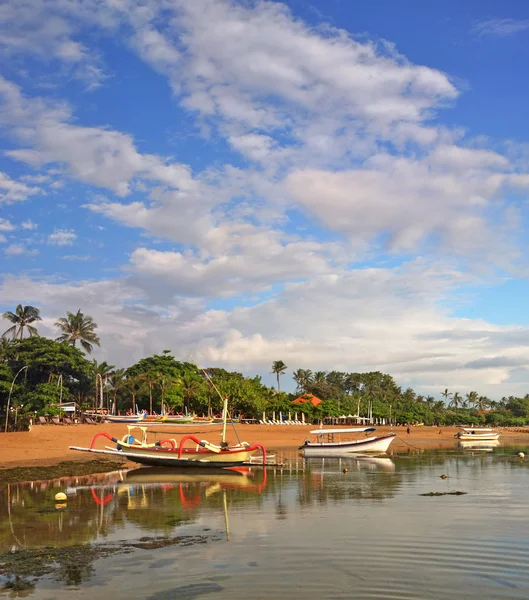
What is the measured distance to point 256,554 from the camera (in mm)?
15742

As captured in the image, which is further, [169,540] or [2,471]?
[2,471]

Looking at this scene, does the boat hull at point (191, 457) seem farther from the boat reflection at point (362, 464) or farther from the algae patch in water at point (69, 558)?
the algae patch in water at point (69, 558)

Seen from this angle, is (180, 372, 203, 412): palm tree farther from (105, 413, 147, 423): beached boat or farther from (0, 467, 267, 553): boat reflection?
(0, 467, 267, 553): boat reflection

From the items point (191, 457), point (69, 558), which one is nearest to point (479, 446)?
point (191, 457)

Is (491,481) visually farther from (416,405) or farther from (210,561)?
(416,405)

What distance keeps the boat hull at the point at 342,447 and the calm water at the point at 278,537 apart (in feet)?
85.1

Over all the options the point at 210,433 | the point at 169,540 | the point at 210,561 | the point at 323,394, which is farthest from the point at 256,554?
the point at 323,394

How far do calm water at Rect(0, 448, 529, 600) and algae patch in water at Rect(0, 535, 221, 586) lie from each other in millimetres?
82

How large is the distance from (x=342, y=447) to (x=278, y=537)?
43673mm

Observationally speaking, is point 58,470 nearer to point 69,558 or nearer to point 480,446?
point 69,558

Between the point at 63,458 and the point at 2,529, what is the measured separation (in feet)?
86.5

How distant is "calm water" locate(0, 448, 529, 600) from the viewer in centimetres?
1292

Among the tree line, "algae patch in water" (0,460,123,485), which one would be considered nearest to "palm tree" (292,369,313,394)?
the tree line

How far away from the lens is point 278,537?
17969mm
